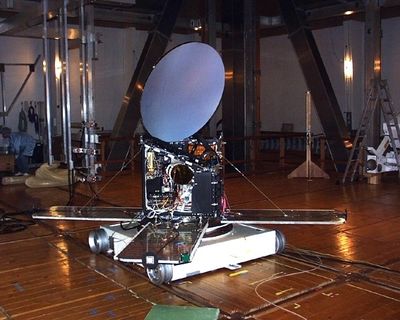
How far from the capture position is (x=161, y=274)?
3637 mm

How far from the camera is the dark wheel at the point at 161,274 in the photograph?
3621 millimetres

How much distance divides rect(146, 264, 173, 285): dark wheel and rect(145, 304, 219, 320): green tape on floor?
382 millimetres

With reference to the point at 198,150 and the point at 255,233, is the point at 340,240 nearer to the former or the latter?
the point at 255,233

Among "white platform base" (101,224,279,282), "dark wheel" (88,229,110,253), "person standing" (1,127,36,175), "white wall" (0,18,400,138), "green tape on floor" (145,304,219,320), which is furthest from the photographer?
"white wall" (0,18,400,138)

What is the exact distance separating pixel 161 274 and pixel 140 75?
→ 6779 millimetres

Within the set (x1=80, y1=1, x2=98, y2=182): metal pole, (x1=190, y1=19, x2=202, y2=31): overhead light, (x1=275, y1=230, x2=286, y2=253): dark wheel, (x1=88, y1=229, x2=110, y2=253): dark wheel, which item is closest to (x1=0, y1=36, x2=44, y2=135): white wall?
(x1=190, y1=19, x2=202, y2=31): overhead light

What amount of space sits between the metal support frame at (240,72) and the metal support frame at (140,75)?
1103 mm

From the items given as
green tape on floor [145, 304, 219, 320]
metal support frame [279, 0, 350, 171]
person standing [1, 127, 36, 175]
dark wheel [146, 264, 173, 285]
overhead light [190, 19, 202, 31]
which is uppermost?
overhead light [190, 19, 202, 31]

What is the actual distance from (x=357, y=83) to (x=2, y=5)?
7434mm

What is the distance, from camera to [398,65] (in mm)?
11266

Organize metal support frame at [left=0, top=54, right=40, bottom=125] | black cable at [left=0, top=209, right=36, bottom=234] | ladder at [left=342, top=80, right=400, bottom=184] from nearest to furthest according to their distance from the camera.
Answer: black cable at [left=0, top=209, right=36, bottom=234]
ladder at [left=342, top=80, right=400, bottom=184]
metal support frame at [left=0, top=54, right=40, bottom=125]

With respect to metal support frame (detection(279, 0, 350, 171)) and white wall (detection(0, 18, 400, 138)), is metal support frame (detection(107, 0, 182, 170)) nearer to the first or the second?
metal support frame (detection(279, 0, 350, 171))

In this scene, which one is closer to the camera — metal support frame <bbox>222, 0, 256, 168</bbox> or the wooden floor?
the wooden floor

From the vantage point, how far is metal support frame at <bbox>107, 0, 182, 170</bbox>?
980 centimetres
